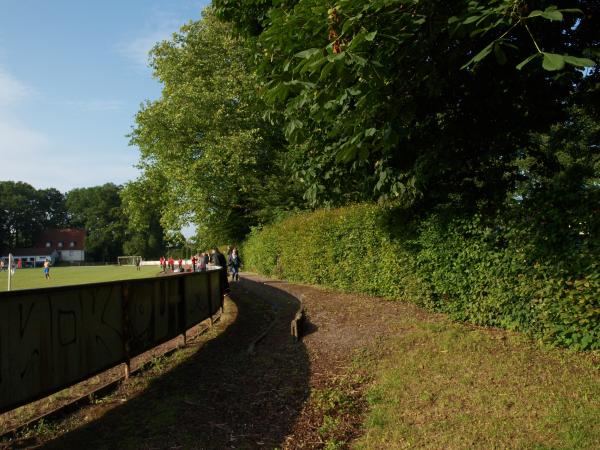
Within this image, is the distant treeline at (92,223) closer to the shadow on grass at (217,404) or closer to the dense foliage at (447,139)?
the dense foliage at (447,139)

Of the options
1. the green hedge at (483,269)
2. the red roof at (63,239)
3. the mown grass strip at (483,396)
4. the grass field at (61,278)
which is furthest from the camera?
the red roof at (63,239)

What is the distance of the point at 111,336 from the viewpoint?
6.35 m

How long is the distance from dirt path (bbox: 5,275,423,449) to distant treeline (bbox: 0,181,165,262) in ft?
346

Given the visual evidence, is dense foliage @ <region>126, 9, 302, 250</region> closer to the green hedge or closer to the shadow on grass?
the green hedge

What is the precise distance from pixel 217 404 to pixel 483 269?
4.81 meters

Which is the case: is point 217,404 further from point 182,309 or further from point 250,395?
point 182,309

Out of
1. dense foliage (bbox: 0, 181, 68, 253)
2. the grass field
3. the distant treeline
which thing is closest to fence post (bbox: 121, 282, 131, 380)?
the grass field

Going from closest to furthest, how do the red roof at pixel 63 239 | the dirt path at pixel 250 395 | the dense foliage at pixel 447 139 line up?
the dirt path at pixel 250 395 < the dense foliage at pixel 447 139 < the red roof at pixel 63 239

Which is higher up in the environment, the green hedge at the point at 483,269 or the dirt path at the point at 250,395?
the green hedge at the point at 483,269

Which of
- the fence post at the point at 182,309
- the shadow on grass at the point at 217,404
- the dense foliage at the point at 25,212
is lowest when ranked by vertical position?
the shadow on grass at the point at 217,404

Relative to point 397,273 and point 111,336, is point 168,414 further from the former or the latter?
point 397,273

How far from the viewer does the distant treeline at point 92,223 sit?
11536cm

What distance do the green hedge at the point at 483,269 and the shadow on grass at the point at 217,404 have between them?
303cm

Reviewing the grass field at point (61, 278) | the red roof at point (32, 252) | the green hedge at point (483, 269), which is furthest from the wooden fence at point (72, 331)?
the red roof at point (32, 252)
